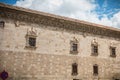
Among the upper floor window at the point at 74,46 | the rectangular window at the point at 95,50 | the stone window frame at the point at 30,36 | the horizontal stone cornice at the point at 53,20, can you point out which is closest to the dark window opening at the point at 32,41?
the stone window frame at the point at 30,36

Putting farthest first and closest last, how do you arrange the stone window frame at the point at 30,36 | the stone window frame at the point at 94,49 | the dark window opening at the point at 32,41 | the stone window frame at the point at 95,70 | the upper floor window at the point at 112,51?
the upper floor window at the point at 112,51 < the stone window frame at the point at 94,49 < the stone window frame at the point at 95,70 < the dark window opening at the point at 32,41 < the stone window frame at the point at 30,36

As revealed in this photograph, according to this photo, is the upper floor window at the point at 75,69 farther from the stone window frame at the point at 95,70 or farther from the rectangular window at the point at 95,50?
the rectangular window at the point at 95,50

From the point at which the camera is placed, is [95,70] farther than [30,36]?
Yes

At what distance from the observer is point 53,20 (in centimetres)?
1792

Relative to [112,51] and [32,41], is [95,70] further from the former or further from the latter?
[32,41]

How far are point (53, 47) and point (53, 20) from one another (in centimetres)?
257

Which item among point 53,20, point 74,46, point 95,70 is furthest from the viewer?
point 95,70

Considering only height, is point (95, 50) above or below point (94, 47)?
below

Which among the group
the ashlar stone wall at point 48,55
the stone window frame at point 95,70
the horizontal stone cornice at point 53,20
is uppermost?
the horizontal stone cornice at point 53,20

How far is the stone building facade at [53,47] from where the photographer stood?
15516mm

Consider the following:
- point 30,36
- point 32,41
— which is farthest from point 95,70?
point 30,36

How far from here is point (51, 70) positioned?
17188mm

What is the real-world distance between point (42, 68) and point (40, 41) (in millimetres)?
2437

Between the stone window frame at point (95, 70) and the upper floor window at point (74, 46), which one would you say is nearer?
the upper floor window at point (74, 46)
